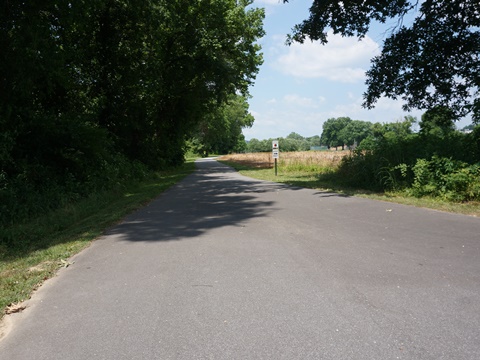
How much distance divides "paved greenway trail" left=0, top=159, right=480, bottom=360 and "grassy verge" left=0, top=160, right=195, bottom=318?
1.00 feet

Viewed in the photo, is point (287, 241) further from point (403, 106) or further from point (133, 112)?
point (133, 112)

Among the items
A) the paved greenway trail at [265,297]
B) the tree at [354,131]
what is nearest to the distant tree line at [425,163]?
the paved greenway trail at [265,297]

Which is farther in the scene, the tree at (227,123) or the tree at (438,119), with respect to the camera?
the tree at (227,123)

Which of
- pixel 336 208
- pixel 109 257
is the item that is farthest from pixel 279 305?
pixel 336 208

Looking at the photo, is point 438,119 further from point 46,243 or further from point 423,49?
point 46,243

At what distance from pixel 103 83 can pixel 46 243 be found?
15.3 meters

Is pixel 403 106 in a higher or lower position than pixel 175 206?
higher

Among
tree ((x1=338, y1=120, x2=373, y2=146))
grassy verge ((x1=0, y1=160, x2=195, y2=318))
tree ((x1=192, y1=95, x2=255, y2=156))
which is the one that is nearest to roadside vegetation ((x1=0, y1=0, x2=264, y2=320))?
grassy verge ((x1=0, y1=160, x2=195, y2=318))

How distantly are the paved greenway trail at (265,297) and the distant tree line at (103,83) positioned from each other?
6823mm

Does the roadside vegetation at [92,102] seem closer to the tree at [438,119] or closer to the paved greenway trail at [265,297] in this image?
the paved greenway trail at [265,297]

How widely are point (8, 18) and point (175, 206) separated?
782 centimetres

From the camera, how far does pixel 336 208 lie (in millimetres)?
9984

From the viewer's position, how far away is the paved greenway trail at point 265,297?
3139 millimetres

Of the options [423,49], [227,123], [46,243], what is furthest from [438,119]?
[227,123]
